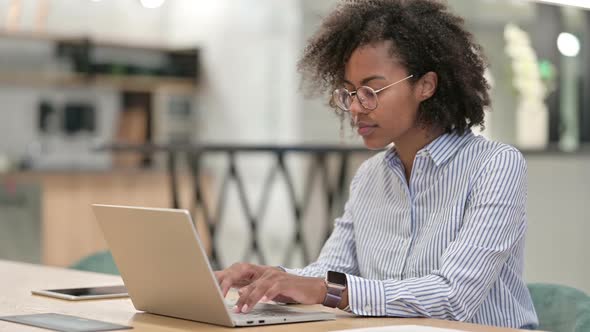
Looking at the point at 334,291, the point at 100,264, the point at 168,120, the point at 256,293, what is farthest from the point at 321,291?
the point at 168,120

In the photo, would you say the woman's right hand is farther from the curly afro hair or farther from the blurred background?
the blurred background

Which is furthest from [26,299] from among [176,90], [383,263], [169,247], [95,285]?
[176,90]

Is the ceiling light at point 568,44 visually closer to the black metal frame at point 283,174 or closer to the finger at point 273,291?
the black metal frame at point 283,174

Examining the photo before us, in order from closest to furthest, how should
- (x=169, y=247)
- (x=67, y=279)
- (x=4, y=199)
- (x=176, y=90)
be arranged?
1. (x=169, y=247)
2. (x=67, y=279)
3. (x=4, y=199)
4. (x=176, y=90)

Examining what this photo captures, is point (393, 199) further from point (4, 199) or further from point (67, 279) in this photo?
point (4, 199)

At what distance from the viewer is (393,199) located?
2143mm

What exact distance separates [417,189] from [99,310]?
2.27 ft

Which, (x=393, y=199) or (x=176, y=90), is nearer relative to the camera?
(x=393, y=199)

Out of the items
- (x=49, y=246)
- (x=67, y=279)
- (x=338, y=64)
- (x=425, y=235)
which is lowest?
(x=49, y=246)

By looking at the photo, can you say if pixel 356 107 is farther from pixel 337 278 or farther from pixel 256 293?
pixel 256 293

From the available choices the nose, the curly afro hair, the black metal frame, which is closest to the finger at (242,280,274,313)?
the nose

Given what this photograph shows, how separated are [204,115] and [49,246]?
200 centimetres

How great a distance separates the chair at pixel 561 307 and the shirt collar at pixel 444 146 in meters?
0.34

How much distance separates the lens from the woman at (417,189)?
1.81 meters
